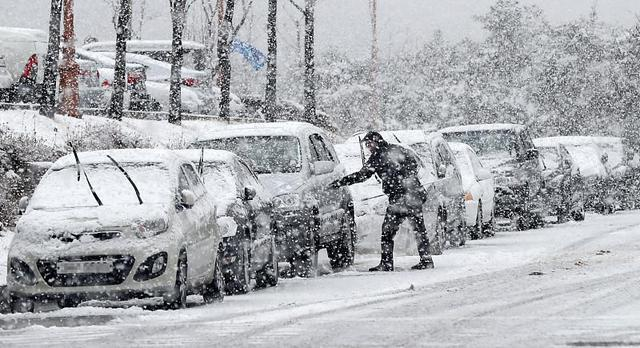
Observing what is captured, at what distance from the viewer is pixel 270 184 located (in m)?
16.6

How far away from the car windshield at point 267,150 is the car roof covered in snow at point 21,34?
922cm

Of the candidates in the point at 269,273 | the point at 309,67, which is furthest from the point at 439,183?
the point at 309,67

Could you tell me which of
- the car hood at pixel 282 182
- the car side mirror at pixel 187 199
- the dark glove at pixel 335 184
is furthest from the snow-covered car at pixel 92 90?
the car side mirror at pixel 187 199

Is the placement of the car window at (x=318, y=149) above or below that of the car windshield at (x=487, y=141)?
below

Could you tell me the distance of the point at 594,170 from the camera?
112 ft

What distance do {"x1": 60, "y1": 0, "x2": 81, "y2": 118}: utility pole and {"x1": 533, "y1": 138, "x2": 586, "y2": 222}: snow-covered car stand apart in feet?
31.6

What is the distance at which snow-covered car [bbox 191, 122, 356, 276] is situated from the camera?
1636 centimetres

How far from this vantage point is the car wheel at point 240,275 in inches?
563

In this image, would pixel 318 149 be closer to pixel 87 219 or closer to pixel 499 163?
pixel 87 219

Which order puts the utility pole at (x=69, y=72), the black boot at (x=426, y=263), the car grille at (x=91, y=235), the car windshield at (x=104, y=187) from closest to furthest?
the car grille at (x=91, y=235), the car windshield at (x=104, y=187), the black boot at (x=426, y=263), the utility pole at (x=69, y=72)

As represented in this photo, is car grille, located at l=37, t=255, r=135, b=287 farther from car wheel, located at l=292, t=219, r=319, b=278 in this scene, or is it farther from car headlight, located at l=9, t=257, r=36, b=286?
car wheel, located at l=292, t=219, r=319, b=278

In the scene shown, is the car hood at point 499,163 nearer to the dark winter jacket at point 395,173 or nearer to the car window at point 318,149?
the car window at point 318,149

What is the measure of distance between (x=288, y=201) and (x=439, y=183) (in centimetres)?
474

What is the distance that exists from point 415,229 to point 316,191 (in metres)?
1.40
